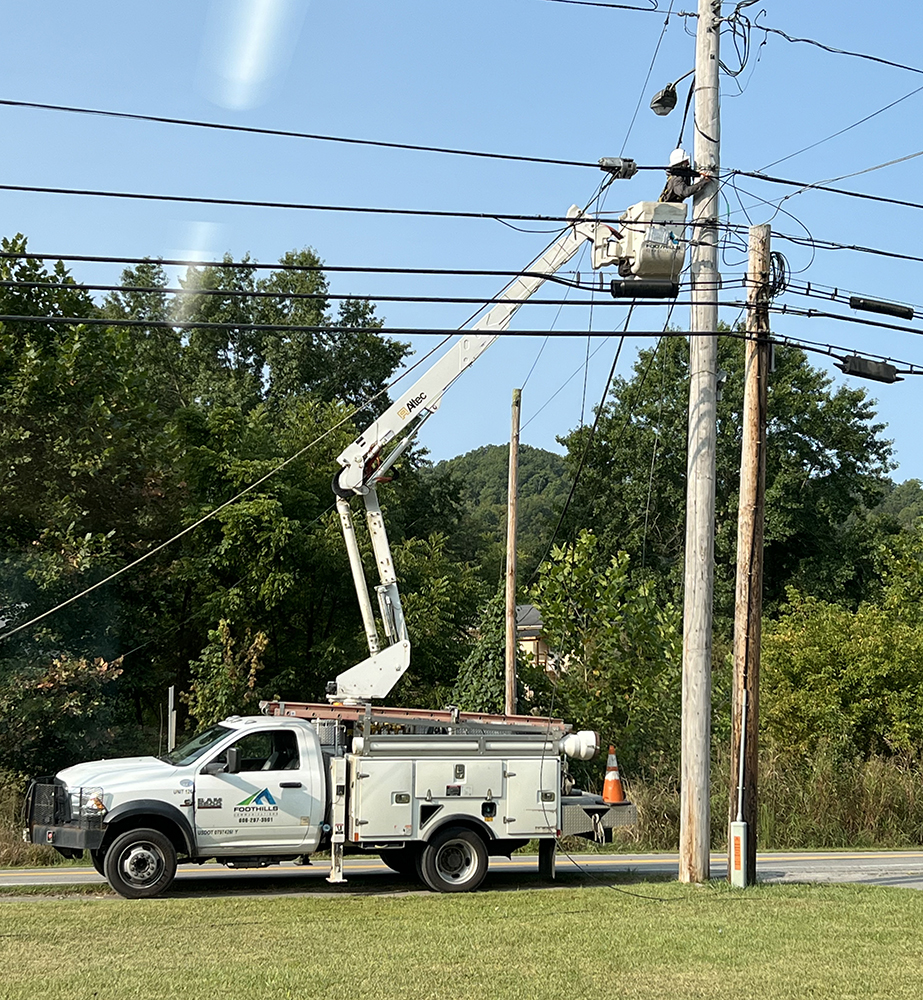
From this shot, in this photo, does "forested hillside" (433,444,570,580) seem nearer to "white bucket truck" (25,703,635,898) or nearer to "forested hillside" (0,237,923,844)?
"forested hillside" (0,237,923,844)

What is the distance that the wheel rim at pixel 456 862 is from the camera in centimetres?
1401

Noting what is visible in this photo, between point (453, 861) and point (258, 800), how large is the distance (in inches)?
94.6

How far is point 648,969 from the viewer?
941 cm

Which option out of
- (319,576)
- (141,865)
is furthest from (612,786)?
(319,576)

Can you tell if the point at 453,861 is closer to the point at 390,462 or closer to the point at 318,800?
the point at 318,800

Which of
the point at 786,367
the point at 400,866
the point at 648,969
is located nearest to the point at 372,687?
the point at 400,866

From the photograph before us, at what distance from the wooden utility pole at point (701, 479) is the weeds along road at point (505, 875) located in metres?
1.41

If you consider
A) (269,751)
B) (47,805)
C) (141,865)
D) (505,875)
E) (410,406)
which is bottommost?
(505,875)

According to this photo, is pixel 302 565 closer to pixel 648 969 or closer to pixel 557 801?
pixel 557 801

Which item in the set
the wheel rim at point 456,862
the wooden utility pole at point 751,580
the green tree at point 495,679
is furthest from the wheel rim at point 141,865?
the green tree at point 495,679

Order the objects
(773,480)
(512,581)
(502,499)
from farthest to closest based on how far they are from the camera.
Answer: (502,499) → (773,480) → (512,581)

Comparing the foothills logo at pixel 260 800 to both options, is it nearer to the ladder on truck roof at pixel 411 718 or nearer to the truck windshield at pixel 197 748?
the truck windshield at pixel 197 748

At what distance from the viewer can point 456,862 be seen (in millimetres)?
14148

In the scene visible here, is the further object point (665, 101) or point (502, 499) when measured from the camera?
point (502, 499)
